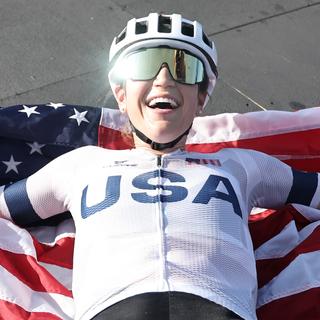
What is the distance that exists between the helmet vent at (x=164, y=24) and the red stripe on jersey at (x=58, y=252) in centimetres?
106

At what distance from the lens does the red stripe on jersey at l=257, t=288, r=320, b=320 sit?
2623 mm

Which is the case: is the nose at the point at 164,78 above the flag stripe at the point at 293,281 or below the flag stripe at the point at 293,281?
above

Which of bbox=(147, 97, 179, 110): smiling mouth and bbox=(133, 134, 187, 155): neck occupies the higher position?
bbox=(147, 97, 179, 110): smiling mouth

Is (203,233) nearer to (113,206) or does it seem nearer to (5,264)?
(113,206)

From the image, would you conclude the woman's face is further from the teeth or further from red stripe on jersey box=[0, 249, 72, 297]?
red stripe on jersey box=[0, 249, 72, 297]

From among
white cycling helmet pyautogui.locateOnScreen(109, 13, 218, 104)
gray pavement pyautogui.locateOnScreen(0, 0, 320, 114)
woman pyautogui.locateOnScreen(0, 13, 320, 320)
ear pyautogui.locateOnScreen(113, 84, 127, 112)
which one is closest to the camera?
woman pyautogui.locateOnScreen(0, 13, 320, 320)

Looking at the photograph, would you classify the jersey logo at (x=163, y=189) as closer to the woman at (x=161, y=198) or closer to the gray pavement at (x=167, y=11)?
the woman at (x=161, y=198)

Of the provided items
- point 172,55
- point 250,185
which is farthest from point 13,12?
point 250,185

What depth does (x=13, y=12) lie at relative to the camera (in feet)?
17.1

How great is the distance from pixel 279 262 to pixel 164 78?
964 mm

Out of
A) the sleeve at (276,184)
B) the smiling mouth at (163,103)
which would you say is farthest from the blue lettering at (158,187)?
the sleeve at (276,184)

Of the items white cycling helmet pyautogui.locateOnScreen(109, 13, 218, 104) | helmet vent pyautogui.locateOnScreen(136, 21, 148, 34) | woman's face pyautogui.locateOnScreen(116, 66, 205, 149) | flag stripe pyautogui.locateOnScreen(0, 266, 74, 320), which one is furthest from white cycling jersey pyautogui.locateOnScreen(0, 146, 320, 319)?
helmet vent pyautogui.locateOnScreen(136, 21, 148, 34)

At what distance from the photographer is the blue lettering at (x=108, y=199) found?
254 centimetres

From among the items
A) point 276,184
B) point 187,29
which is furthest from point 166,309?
point 187,29
